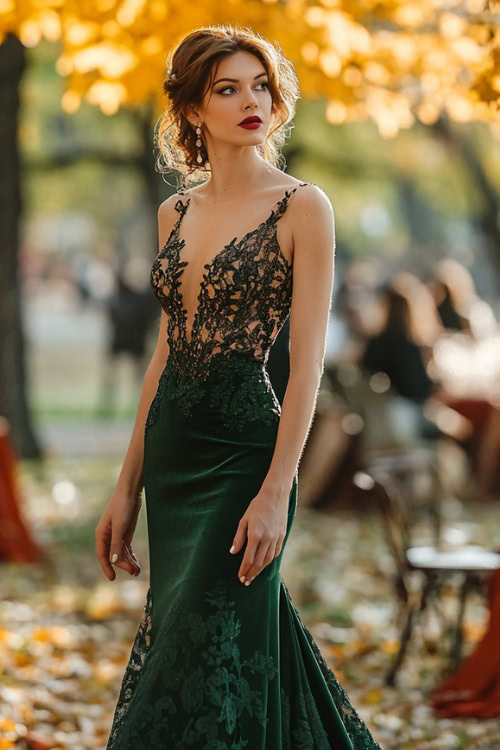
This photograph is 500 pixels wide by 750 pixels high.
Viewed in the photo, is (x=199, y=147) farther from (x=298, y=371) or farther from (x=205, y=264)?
(x=298, y=371)

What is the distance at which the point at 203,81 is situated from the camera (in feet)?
11.7

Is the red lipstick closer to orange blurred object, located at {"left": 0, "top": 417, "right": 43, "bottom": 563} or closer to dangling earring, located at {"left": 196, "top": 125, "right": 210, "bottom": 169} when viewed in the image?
dangling earring, located at {"left": 196, "top": 125, "right": 210, "bottom": 169}

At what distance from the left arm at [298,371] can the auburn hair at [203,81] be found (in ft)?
1.11

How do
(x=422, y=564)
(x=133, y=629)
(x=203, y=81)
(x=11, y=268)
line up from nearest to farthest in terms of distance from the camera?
(x=203, y=81), (x=422, y=564), (x=133, y=629), (x=11, y=268)

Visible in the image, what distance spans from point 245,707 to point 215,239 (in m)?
1.21

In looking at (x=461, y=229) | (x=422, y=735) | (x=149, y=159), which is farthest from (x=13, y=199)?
(x=461, y=229)

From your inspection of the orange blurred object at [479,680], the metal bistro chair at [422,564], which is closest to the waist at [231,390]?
the orange blurred object at [479,680]

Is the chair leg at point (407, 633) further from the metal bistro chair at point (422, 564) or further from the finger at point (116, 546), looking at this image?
the finger at point (116, 546)

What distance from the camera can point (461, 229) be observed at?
53.3 meters

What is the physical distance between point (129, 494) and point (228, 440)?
0.50 meters

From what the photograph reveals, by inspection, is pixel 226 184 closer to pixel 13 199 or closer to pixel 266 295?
pixel 266 295

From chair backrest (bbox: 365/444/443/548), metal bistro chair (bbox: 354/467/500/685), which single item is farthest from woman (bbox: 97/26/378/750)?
chair backrest (bbox: 365/444/443/548)

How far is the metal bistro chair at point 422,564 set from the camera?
236 inches

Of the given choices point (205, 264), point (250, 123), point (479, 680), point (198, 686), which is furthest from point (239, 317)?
point (479, 680)
